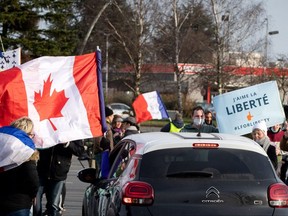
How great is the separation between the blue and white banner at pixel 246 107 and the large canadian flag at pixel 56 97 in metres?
4.43

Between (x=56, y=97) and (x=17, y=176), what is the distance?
3429mm

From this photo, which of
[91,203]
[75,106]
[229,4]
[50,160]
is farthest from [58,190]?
[229,4]

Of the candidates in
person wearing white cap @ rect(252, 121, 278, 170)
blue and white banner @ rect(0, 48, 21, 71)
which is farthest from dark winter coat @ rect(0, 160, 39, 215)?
blue and white banner @ rect(0, 48, 21, 71)

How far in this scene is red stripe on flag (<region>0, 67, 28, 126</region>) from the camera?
10625 mm

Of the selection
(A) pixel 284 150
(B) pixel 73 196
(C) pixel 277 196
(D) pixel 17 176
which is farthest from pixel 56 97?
(B) pixel 73 196

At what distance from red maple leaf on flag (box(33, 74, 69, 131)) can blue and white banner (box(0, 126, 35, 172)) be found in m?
3.07

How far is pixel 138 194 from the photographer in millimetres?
6977

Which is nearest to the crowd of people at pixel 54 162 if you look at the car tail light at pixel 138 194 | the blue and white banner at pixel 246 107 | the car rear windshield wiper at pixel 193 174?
the blue and white banner at pixel 246 107

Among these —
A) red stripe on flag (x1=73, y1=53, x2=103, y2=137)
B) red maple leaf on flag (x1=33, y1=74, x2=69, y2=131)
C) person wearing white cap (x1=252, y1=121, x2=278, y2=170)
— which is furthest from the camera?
person wearing white cap (x1=252, y1=121, x2=278, y2=170)

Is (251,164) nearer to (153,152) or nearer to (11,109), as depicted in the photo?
(153,152)

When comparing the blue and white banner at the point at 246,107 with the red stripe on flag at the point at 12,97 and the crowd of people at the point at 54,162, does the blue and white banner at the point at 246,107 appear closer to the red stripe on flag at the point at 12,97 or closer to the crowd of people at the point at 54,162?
the crowd of people at the point at 54,162

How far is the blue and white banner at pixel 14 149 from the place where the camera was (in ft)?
25.3

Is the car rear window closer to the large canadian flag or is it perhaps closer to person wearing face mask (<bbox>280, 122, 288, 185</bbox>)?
the large canadian flag

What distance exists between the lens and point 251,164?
7.23 metres
